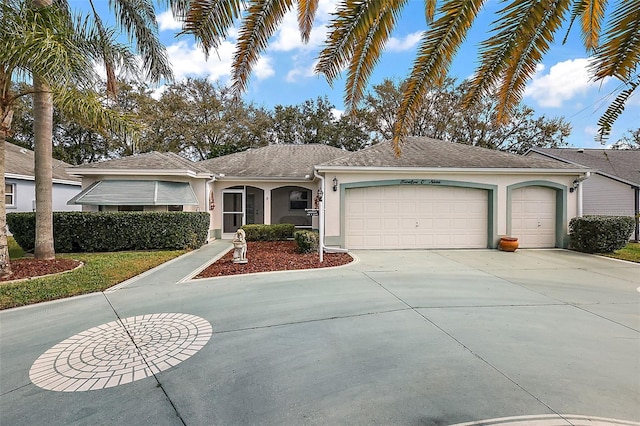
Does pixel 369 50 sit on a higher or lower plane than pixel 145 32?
lower

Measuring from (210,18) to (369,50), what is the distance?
1416 mm

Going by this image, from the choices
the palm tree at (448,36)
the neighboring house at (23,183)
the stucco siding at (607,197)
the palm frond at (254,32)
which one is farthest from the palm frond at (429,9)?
the stucco siding at (607,197)

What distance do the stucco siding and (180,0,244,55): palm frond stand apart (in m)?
20.8

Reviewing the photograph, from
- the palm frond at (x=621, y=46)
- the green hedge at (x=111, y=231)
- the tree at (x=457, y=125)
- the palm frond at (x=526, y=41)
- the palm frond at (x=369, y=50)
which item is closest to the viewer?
the palm frond at (x=621, y=46)

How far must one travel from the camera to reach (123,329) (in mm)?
4531

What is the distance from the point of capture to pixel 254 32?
105 inches

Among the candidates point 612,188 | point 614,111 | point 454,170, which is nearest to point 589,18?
point 614,111

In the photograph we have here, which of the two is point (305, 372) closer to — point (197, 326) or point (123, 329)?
point (197, 326)

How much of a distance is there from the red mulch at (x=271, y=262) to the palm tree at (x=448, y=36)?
19.2 feet

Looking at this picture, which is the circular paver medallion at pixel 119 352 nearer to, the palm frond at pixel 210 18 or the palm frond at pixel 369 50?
the palm frond at pixel 210 18

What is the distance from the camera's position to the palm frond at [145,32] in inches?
382

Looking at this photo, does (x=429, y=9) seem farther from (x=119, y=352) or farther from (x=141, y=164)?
(x=141, y=164)

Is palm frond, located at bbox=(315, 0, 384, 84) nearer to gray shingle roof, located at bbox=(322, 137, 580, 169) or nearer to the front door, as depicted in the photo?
gray shingle roof, located at bbox=(322, 137, 580, 169)

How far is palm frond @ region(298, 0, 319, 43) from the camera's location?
286cm
